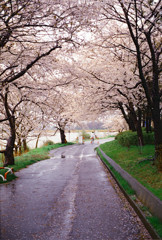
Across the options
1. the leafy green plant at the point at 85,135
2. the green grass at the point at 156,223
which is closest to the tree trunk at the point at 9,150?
the green grass at the point at 156,223

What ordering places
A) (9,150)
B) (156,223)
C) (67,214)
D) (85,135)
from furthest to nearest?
(85,135), (9,150), (67,214), (156,223)

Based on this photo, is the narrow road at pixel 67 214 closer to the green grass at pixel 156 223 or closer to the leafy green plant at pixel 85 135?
the green grass at pixel 156 223

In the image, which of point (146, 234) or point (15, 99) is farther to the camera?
point (15, 99)

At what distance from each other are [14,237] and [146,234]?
8.96ft

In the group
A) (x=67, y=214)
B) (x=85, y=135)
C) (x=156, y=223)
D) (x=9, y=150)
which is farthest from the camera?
(x=85, y=135)

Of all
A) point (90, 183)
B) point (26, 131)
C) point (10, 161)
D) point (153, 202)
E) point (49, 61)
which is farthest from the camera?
point (26, 131)

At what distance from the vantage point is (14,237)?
484 cm

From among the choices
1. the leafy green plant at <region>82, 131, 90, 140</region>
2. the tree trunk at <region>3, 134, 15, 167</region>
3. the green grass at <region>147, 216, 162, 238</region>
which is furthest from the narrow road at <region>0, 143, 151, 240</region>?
the leafy green plant at <region>82, 131, 90, 140</region>

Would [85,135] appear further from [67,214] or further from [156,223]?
[156,223]

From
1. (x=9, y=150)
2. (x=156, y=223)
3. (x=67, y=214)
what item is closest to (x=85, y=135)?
(x=9, y=150)

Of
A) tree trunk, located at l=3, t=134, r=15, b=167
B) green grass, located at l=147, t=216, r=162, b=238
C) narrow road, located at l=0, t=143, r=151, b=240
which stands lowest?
narrow road, located at l=0, t=143, r=151, b=240

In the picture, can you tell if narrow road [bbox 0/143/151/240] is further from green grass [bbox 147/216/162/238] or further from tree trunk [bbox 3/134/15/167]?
tree trunk [bbox 3/134/15/167]

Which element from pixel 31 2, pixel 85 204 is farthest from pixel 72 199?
pixel 31 2

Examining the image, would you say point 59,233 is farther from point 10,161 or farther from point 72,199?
point 10,161
